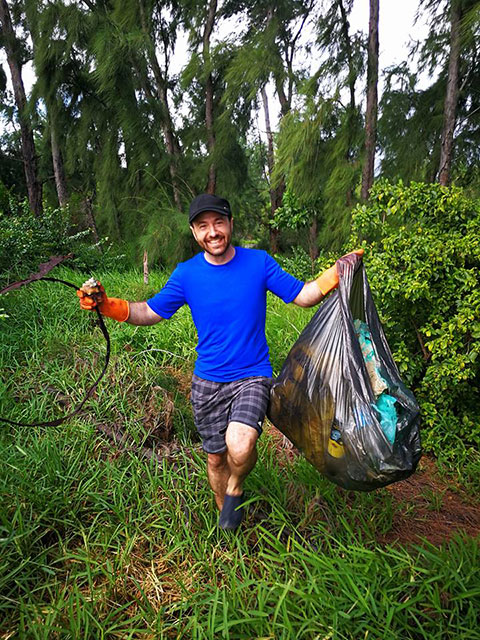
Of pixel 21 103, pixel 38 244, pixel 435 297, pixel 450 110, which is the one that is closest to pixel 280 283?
pixel 435 297

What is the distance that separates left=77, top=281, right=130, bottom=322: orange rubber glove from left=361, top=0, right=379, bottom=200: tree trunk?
4092mm

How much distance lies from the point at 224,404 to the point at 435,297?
1.70 metres

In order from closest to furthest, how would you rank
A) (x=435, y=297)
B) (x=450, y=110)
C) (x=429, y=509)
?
(x=429, y=509), (x=435, y=297), (x=450, y=110)

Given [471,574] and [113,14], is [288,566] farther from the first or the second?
[113,14]

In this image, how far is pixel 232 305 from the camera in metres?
1.79

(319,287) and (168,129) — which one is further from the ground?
(168,129)

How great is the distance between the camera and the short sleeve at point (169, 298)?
1894mm

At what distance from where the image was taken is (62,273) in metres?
5.32

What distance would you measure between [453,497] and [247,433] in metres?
1.66

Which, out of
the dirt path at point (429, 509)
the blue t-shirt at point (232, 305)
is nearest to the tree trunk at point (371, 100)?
the dirt path at point (429, 509)

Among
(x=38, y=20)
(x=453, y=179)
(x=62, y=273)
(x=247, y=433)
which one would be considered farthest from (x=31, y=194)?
(x=247, y=433)

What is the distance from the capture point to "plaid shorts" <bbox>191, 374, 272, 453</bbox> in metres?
1.75

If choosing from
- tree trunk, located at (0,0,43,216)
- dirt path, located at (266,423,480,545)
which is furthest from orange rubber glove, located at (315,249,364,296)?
tree trunk, located at (0,0,43,216)

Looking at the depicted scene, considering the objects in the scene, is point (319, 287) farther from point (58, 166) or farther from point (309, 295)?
point (58, 166)
